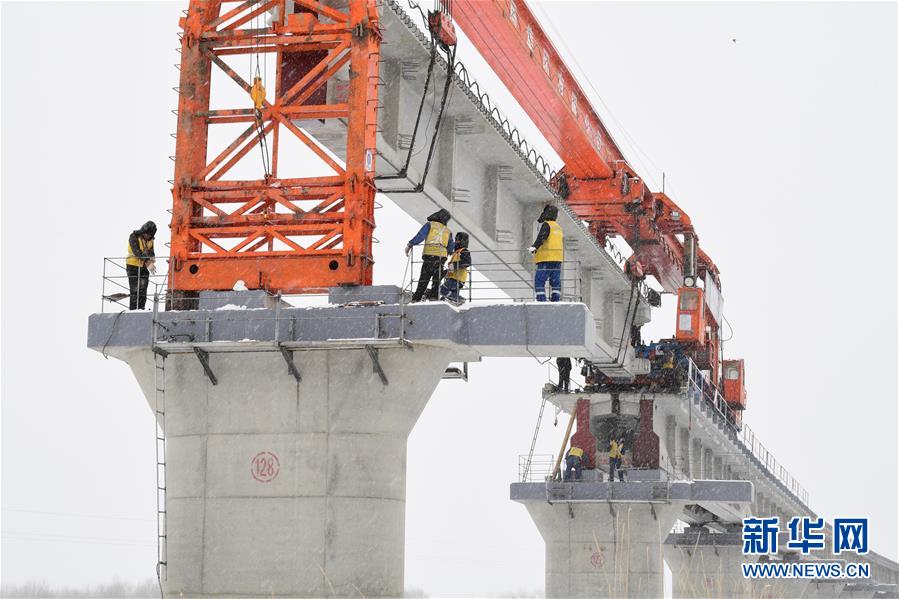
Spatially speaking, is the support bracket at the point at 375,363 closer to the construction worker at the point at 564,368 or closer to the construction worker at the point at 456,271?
the construction worker at the point at 456,271

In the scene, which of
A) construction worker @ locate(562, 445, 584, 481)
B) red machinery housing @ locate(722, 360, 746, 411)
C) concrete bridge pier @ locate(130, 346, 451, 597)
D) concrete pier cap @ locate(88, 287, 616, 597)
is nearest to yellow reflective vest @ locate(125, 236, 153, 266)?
concrete pier cap @ locate(88, 287, 616, 597)

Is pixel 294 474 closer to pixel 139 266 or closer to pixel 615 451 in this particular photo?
pixel 139 266

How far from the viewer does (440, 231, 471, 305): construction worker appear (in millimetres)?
18953

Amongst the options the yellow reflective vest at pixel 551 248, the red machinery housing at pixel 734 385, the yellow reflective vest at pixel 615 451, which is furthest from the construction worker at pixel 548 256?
the red machinery housing at pixel 734 385

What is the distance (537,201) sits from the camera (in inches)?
1128

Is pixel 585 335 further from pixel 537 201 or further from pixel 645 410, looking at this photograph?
pixel 645 410

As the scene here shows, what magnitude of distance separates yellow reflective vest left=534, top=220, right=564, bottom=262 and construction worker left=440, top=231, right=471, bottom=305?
3.84ft

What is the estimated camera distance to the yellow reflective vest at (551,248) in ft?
64.5

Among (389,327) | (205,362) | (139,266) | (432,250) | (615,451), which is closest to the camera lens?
(389,327)

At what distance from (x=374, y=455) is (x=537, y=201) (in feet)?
42.9

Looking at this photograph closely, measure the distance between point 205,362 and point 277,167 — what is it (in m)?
3.11

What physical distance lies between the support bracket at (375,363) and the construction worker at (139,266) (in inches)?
152

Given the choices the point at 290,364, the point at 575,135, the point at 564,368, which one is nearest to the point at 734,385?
the point at 564,368

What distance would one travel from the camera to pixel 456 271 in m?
19.2
